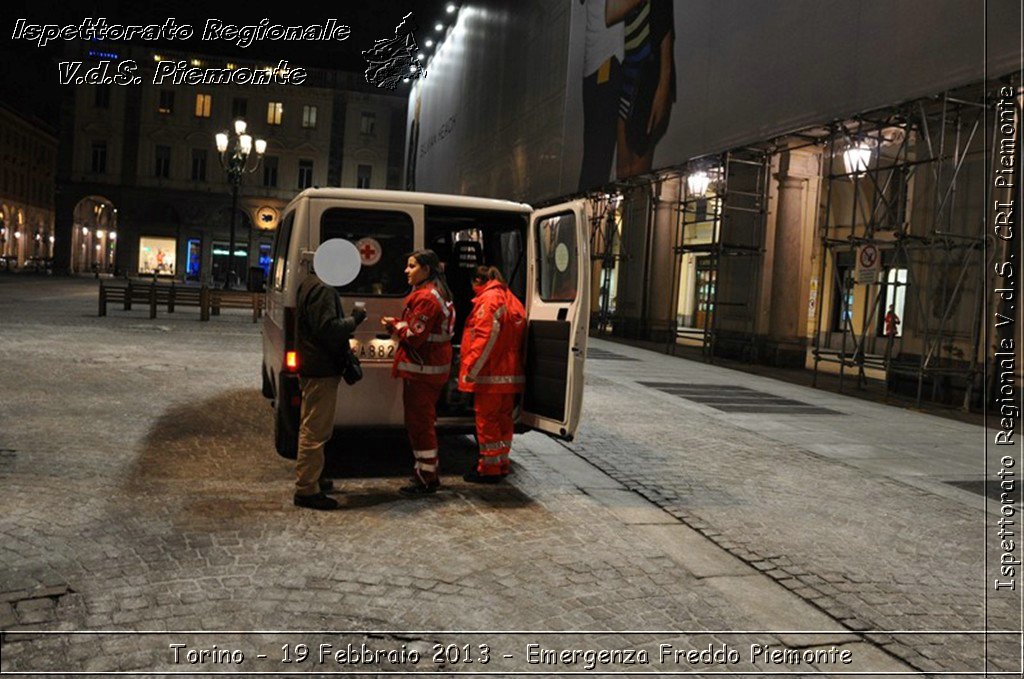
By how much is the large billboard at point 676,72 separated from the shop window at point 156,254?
967 inches

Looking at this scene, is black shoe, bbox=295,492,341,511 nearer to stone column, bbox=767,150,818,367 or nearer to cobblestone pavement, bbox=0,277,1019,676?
cobblestone pavement, bbox=0,277,1019,676

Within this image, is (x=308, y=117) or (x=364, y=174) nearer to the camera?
(x=308, y=117)

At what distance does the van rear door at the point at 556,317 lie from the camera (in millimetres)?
5980

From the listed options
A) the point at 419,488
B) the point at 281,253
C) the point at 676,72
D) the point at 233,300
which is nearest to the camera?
the point at 419,488

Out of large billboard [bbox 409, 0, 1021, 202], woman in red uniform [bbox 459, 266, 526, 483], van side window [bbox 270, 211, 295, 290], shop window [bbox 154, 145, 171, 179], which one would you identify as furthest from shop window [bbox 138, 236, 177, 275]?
woman in red uniform [bbox 459, 266, 526, 483]

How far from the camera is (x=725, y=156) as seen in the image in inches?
709

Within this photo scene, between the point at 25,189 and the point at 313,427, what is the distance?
242 ft

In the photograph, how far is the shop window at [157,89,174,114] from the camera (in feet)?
179

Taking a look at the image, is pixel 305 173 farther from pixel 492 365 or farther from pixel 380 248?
pixel 492 365

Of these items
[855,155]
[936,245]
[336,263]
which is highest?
[855,155]

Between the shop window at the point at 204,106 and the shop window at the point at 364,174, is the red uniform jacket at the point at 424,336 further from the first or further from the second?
the shop window at the point at 204,106

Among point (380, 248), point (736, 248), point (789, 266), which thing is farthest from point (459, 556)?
point (736, 248)

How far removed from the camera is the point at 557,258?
660cm

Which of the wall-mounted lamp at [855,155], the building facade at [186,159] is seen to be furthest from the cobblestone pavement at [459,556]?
the building facade at [186,159]
